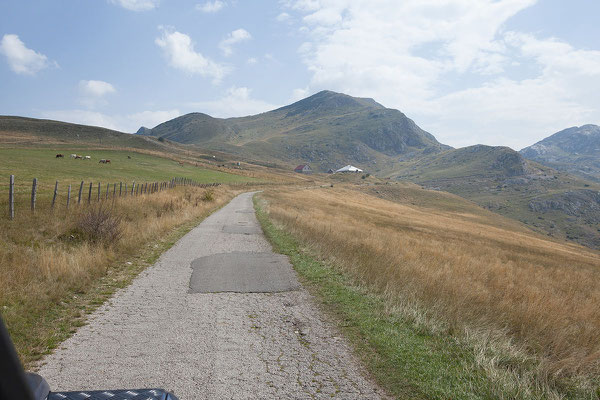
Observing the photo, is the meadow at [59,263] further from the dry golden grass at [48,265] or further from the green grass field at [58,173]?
the green grass field at [58,173]

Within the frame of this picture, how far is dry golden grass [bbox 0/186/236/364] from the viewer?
578 centimetres

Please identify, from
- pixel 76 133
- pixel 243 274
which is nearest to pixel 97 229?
pixel 243 274

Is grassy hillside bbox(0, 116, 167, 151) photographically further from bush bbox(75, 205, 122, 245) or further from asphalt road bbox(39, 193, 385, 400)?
asphalt road bbox(39, 193, 385, 400)

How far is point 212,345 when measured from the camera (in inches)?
217

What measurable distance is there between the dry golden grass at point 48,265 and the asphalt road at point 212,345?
0.64m

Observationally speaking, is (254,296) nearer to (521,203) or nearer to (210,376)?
(210,376)

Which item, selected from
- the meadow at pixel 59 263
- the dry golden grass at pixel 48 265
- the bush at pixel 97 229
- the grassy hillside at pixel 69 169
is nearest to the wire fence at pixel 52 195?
the meadow at pixel 59 263

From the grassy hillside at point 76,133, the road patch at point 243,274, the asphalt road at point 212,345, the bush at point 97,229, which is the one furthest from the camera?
the grassy hillside at point 76,133

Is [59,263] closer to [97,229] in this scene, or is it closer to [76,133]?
[97,229]

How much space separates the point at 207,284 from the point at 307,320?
10.8 feet

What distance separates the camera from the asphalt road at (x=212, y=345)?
4.39m

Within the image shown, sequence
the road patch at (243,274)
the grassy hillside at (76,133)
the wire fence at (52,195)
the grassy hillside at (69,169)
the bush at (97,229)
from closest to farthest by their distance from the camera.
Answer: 1. the road patch at (243,274)
2. the bush at (97,229)
3. the wire fence at (52,195)
4. the grassy hillside at (69,169)
5. the grassy hillside at (76,133)

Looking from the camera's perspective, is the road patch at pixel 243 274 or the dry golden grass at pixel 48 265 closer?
the dry golden grass at pixel 48 265

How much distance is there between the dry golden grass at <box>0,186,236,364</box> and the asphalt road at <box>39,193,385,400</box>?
0.64m
